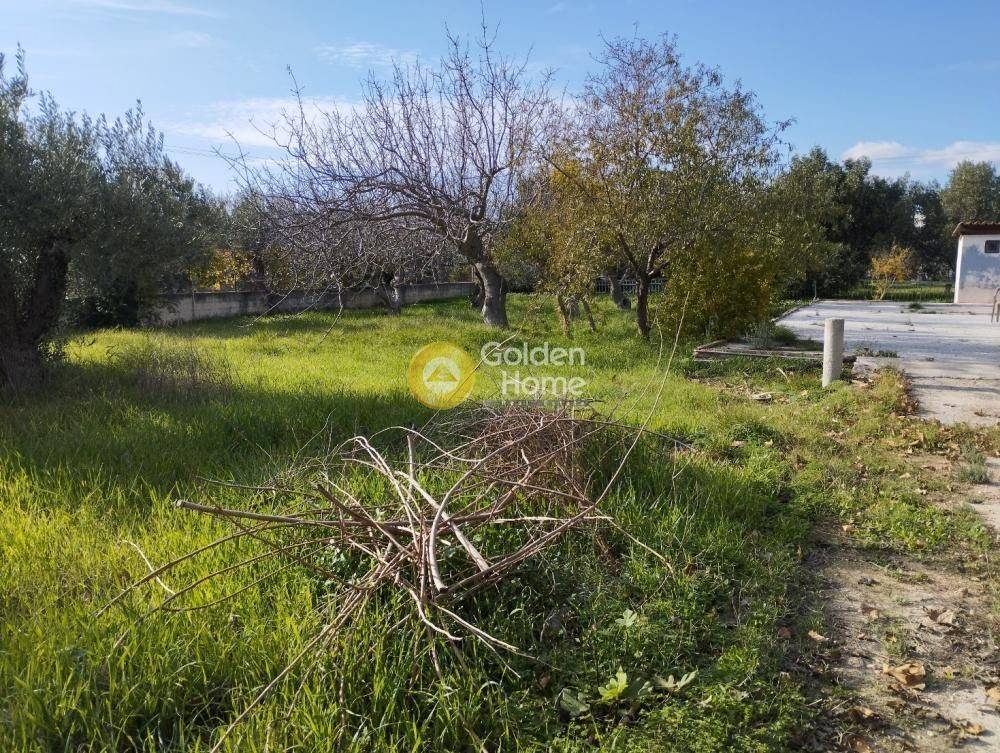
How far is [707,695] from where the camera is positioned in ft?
9.02

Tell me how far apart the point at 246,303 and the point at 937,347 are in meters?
19.4

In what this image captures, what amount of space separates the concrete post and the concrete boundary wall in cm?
1022

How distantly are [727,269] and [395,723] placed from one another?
11.9 metres

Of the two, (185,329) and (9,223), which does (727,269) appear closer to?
(9,223)

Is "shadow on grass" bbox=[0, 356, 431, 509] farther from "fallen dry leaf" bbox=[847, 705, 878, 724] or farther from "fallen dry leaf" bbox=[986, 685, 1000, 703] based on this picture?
"fallen dry leaf" bbox=[986, 685, 1000, 703]

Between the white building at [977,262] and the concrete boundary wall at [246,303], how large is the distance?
19439mm

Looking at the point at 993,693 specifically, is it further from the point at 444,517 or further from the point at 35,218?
the point at 35,218

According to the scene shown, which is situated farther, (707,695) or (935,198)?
(935,198)

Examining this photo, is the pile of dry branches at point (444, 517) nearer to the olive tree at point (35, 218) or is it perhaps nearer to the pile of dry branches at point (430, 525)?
the pile of dry branches at point (430, 525)

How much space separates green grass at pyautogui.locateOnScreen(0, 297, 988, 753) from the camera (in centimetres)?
246

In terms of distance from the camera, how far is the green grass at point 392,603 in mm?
2465

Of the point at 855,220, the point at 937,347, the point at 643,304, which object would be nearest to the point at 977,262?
the point at 855,220

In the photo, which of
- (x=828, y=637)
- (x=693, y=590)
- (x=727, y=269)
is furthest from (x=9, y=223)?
(x=727, y=269)

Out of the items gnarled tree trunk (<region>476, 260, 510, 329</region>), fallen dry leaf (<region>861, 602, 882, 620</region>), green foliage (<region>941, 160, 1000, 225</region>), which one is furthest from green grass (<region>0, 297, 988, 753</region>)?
green foliage (<region>941, 160, 1000, 225</region>)
